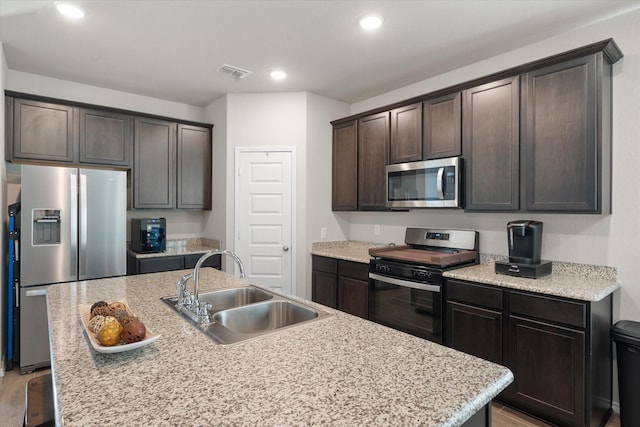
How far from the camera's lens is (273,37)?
9.05 ft

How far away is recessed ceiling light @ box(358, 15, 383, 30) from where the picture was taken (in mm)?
2438

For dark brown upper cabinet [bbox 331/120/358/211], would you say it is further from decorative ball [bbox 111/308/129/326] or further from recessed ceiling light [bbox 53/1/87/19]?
decorative ball [bbox 111/308/129/326]

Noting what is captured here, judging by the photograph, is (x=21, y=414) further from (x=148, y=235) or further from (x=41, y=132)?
(x=41, y=132)

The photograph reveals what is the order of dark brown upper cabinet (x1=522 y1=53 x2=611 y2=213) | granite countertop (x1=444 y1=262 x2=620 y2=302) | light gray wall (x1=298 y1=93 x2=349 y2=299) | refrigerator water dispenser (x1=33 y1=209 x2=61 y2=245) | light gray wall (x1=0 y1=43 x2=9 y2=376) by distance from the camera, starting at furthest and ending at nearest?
1. light gray wall (x1=298 y1=93 x2=349 y2=299)
2. refrigerator water dispenser (x1=33 y1=209 x2=61 y2=245)
3. light gray wall (x1=0 y1=43 x2=9 y2=376)
4. dark brown upper cabinet (x1=522 y1=53 x2=611 y2=213)
5. granite countertop (x1=444 y1=262 x2=620 y2=302)

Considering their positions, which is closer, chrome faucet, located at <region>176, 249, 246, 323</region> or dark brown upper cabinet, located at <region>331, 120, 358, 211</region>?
chrome faucet, located at <region>176, 249, 246, 323</region>

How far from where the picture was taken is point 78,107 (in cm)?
351

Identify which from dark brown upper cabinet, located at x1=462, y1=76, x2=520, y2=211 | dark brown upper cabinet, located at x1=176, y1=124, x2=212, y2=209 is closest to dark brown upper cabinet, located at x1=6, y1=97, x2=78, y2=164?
dark brown upper cabinet, located at x1=176, y1=124, x2=212, y2=209

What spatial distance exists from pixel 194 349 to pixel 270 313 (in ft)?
2.05

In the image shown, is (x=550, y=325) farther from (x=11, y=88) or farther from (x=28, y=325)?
(x=11, y=88)

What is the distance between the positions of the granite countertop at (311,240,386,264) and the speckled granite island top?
209 centimetres

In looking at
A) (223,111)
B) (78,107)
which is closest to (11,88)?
(78,107)

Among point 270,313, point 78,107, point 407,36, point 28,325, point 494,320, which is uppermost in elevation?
point 407,36

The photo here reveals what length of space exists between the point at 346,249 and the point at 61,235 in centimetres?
286

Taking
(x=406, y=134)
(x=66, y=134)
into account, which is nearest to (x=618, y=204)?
(x=406, y=134)
